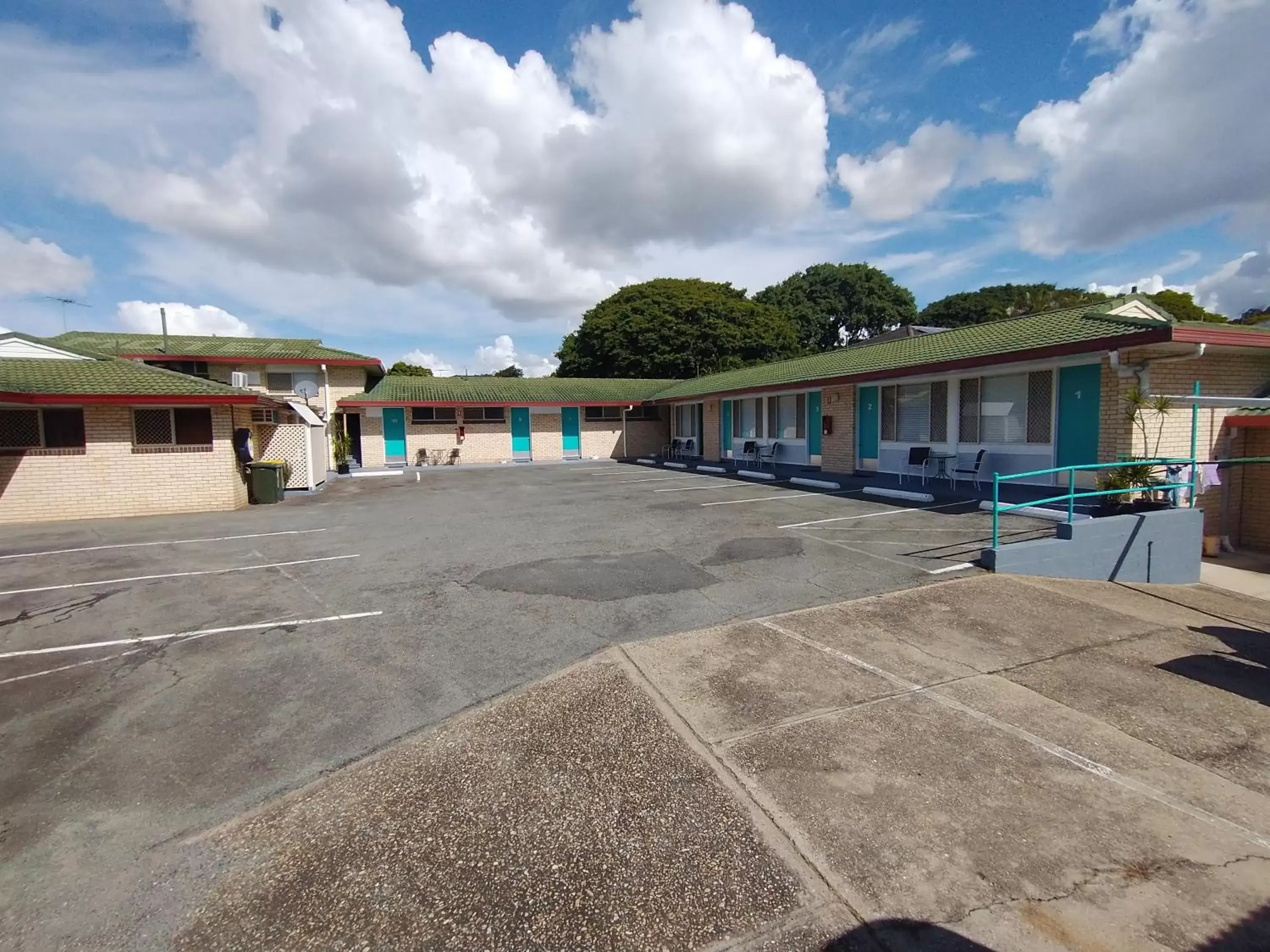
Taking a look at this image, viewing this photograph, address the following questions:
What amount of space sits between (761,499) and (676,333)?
34.8 metres

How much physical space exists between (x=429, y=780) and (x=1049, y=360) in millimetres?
11853

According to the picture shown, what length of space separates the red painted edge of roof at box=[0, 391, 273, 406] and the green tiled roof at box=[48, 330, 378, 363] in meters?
14.2

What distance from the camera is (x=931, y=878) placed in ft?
8.03

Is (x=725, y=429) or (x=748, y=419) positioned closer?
(x=748, y=419)

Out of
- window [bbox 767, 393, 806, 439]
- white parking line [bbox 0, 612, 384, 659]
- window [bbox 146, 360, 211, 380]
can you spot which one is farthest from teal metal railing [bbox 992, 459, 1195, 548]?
window [bbox 146, 360, 211, 380]

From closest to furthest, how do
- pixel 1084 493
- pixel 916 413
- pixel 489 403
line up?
pixel 1084 493
pixel 916 413
pixel 489 403

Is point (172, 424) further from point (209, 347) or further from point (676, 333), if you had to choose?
point (676, 333)

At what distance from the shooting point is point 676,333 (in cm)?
4584

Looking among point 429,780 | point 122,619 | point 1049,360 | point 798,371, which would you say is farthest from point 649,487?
point 429,780

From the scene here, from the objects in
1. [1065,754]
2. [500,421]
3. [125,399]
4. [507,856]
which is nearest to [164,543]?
[125,399]

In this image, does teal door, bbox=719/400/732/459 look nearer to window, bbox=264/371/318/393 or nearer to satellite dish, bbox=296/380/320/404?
satellite dish, bbox=296/380/320/404

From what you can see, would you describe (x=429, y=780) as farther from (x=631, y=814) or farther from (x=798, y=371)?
(x=798, y=371)

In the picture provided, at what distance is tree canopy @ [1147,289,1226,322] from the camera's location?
41594 millimetres

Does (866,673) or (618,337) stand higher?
(618,337)
